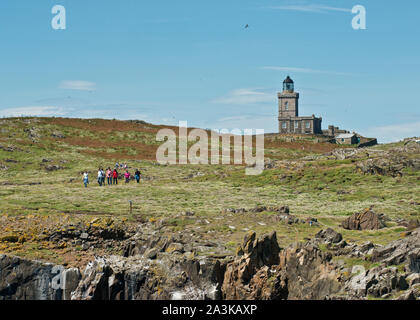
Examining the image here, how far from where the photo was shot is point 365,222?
1185 inches

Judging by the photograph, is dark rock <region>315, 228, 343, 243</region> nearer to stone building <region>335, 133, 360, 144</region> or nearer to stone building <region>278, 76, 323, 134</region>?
stone building <region>335, 133, 360, 144</region>

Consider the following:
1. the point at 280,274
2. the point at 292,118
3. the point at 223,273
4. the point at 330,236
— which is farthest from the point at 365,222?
the point at 292,118

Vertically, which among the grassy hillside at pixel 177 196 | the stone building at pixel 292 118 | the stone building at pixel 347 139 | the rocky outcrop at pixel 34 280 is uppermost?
the stone building at pixel 292 118

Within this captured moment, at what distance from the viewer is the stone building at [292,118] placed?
166250 mm

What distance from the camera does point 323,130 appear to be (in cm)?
16862

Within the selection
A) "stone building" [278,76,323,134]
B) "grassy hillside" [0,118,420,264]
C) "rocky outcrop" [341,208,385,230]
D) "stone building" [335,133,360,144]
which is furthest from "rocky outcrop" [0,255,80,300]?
"stone building" [278,76,323,134]

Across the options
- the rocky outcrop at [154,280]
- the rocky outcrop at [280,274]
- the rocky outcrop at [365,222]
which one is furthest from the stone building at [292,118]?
the rocky outcrop at [154,280]

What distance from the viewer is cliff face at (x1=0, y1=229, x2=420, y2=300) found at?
2072 cm

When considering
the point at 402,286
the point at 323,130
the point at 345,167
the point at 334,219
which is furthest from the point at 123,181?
the point at 323,130

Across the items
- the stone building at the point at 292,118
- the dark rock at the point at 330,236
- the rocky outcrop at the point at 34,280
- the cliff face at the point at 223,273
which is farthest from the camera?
the stone building at the point at 292,118
